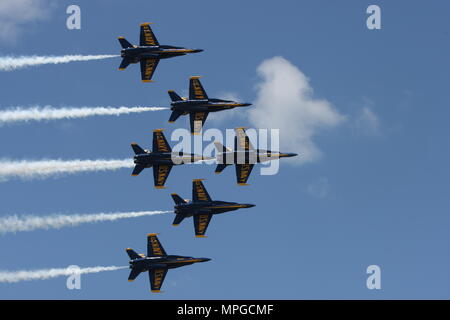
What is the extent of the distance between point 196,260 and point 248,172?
1671cm

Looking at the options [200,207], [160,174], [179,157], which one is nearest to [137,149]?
[160,174]

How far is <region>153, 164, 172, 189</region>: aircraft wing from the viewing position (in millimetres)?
177125

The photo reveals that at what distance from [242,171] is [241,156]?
100 inches

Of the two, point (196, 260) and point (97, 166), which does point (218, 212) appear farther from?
point (97, 166)

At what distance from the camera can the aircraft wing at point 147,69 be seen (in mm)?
178750

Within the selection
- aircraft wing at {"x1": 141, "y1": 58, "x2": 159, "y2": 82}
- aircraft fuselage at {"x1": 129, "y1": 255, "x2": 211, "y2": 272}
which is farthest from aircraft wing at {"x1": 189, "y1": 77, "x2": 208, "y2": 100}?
aircraft fuselage at {"x1": 129, "y1": 255, "x2": 211, "y2": 272}

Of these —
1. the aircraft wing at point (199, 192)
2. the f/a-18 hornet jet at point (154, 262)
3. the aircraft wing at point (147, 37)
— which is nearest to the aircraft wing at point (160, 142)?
the aircraft wing at point (199, 192)

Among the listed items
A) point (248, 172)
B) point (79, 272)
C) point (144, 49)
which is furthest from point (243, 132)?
point (79, 272)

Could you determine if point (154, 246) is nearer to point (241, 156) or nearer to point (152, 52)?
point (241, 156)

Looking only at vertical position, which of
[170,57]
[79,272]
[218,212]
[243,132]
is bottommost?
[79,272]

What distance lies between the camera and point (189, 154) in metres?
179

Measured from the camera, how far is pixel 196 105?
180m

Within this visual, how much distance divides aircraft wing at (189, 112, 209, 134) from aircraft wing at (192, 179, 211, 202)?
8.23 metres

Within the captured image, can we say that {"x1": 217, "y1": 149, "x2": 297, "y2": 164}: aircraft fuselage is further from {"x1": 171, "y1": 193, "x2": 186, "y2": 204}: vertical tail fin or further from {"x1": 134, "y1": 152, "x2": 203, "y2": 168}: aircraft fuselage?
{"x1": 171, "y1": 193, "x2": 186, "y2": 204}: vertical tail fin
